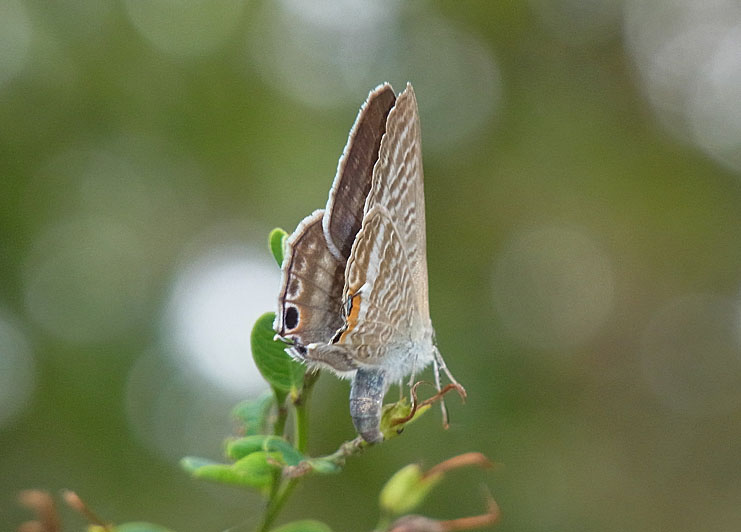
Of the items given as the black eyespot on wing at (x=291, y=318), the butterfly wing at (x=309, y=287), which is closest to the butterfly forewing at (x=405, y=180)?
the butterfly wing at (x=309, y=287)

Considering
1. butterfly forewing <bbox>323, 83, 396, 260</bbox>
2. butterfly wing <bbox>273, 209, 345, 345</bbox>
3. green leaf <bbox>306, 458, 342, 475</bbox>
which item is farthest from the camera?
butterfly forewing <bbox>323, 83, 396, 260</bbox>

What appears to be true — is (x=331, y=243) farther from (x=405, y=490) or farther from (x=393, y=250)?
(x=405, y=490)

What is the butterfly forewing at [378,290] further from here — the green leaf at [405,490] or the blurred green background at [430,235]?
the blurred green background at [430,235]

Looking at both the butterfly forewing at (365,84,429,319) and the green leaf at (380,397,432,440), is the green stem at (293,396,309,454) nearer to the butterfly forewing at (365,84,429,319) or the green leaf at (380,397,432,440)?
the green leaf at (380,397,432,440)

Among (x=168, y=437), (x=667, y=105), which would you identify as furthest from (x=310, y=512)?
(x=667, y=105)

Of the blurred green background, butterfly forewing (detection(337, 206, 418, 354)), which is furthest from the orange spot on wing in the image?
the blurred green background

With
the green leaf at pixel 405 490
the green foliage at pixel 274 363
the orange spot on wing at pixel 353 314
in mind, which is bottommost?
the green leaf at pixel 405 490

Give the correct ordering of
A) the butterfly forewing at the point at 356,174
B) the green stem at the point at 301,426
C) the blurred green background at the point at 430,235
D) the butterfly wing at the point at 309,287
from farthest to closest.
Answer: the blurred green background at the point at 430,235 → the butterfly forewing at the point at 356,174 → the butterfly wing at the point at 309,287 → the green stem at the point at 301,426
